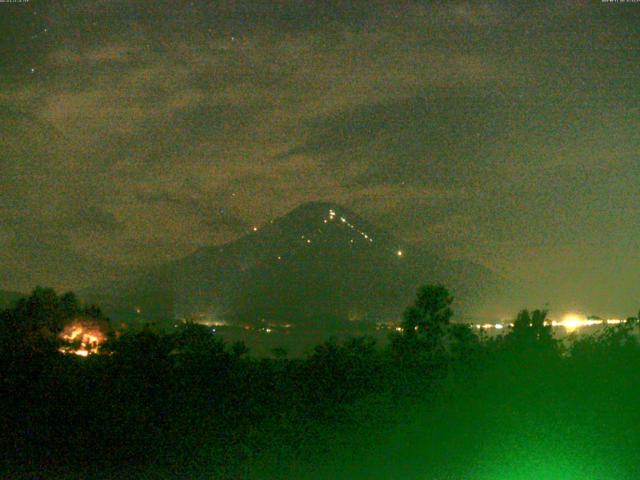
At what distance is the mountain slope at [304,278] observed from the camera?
3262cm

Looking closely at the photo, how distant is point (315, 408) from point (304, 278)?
31.5m

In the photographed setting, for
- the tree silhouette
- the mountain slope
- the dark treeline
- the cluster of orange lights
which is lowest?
the dark treeline

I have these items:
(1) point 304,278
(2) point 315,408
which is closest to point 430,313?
(2) point 315,408

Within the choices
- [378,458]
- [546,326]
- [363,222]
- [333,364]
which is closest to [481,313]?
[546,326]

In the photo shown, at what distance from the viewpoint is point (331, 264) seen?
143 ft

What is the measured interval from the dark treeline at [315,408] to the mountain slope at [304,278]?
1301cm

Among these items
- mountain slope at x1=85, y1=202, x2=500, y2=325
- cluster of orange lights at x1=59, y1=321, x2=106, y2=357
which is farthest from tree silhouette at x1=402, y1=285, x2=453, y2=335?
mountain slope at x1=85, y1=202, x2=500, y2=325

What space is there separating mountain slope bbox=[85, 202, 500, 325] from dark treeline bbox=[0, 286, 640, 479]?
13.0m

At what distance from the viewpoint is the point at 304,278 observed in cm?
4231

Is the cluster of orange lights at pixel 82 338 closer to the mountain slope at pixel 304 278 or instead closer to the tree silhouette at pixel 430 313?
the tree silhouette at pixel 430 313

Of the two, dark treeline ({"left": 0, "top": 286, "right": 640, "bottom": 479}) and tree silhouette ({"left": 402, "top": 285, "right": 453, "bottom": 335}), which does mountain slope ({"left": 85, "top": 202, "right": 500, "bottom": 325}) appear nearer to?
tree silhouette ({"left": 402, "top": 285, "right": 453, "bottom": 335})

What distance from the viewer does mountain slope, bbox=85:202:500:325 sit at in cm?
3262

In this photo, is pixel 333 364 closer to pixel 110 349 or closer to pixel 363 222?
pixel 110 349

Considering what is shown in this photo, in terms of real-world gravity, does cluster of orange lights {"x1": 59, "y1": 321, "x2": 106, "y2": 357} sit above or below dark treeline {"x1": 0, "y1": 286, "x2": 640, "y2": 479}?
above
